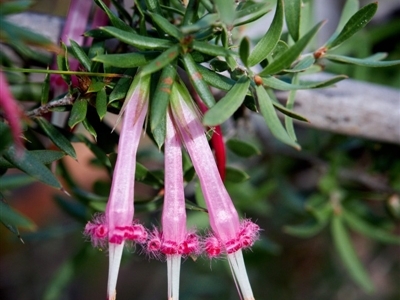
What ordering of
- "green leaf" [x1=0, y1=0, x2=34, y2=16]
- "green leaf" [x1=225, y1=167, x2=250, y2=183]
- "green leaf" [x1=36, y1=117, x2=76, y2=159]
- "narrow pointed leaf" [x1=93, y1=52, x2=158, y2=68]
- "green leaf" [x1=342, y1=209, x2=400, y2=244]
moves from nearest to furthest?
"green leaf" [x1=0, y1=0, x2=34, y2=16] < "narrow pointed leaf" [x1=93, y1=52, x2=158, y2=68] < "green leaf" [x1=36, y1=117, x2=76, y2=159] < "green leaf" [x1=225, y1=167, x2=250, y2=183] < "green leaf" [x1=342, y1=209, x2=400, y2=244]

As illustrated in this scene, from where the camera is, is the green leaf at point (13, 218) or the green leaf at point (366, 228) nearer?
the green leaf at point (13, 218)

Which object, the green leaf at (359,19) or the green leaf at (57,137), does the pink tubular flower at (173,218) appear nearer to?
the green leaf at (57,137)

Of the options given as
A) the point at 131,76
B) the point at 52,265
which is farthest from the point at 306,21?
the point at 52,265

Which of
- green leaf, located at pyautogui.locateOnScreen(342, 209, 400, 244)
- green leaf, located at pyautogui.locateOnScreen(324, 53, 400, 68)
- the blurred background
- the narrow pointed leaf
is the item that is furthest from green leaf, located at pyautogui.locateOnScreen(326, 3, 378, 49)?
green leaf, located at pyautogui.locateOnScreen(342, 209, 400, 244)

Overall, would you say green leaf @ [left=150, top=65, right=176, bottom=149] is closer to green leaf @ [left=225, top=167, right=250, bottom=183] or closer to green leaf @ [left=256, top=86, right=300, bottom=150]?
green leaf @ [left=256, top=86, right=300, bottom=150]

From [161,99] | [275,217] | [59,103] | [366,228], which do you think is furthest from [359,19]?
[275,217]

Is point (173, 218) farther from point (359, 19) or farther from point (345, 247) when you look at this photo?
point (345, 247)

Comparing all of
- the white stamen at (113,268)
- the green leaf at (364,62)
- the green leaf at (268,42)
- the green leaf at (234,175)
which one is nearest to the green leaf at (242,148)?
the green leaf at (234,175)
